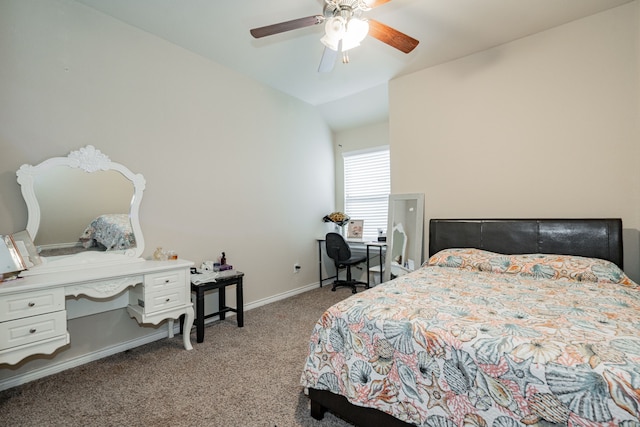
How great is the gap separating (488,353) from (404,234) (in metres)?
2.49

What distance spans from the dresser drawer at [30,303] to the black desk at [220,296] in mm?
968

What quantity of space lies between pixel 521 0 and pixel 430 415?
2942 mm

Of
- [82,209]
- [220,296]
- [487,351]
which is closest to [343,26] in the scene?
[487,351]

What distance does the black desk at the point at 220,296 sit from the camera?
2.63m

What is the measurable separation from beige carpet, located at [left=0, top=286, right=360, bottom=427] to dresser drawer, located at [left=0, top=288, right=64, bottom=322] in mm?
581

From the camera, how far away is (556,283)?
2.10 m

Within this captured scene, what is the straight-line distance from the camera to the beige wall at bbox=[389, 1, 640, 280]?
2.42 m

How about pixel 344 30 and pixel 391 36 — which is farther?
pixel 391 36

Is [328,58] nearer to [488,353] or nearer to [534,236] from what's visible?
[488,353]

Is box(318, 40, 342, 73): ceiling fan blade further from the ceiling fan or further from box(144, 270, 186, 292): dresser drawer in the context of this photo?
box(144, 270, 186, 292): dresser drawer

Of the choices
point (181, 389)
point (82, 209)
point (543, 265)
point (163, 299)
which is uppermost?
point (82, 209)

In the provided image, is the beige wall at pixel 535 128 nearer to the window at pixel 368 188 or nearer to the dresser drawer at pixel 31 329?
the window at pixel 368 188

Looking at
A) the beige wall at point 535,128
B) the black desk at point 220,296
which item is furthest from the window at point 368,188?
the black desk at point 220,296

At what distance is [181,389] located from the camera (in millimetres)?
1949
